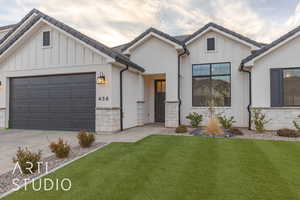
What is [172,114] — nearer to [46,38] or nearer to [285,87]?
[285,87]

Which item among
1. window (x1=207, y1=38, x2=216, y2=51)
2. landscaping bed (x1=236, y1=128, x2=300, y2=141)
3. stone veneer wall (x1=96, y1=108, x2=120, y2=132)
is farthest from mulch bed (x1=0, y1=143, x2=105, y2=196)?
window (x1=207, y1=38, x2=216, y2=51)

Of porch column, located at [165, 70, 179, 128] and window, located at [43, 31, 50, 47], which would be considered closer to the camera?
window, located at [43, 31, 50, 47]

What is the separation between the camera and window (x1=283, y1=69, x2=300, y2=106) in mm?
8250

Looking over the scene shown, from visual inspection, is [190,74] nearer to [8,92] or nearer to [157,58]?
[157,58]

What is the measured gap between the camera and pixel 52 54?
8969mm

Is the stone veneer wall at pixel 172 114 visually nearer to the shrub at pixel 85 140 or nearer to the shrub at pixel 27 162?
the shrub at pixel 85 140

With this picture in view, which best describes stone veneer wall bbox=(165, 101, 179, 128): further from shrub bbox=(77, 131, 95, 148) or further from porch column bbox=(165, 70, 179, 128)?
shrub bbox=(77, 131, 95, 148)

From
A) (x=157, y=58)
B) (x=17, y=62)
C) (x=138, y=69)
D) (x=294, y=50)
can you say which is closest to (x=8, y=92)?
(x=17, y=62)

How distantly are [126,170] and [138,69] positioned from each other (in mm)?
→ 7104

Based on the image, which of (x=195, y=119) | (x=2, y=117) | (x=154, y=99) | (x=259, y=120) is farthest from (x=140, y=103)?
(x=2, y=117)

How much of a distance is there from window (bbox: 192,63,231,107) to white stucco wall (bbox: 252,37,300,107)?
1468 mm

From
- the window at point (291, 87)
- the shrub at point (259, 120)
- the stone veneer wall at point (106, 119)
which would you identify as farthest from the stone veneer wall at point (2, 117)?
the window at point (291, 87)

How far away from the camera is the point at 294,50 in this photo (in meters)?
8.27

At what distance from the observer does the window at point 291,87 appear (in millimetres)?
8250
